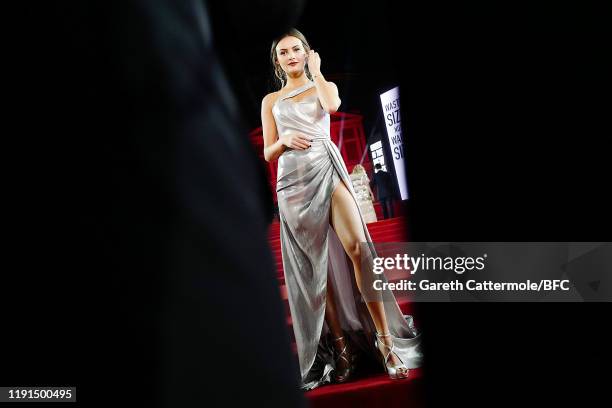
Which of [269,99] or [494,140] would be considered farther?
[494,140]

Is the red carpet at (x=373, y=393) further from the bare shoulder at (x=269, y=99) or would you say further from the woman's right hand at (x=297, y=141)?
the bare shoulder at (x=269, y=99)

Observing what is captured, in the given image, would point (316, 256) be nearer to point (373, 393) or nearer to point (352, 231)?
point (352, 231)

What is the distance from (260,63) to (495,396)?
1492 millimetres

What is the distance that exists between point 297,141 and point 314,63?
0.28m

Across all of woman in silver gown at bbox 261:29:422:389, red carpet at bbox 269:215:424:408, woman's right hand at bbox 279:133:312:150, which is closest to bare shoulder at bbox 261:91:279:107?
woman in silver gown at bbox 261:29:422:389

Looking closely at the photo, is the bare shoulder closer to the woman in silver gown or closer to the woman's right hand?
the woman in silver gown

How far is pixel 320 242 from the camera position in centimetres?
192

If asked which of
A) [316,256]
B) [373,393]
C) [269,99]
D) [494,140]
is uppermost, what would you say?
[269,99]

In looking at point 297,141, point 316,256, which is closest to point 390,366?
point 316,256

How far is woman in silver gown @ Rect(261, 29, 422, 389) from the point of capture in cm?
189

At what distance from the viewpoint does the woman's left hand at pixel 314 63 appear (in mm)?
1910

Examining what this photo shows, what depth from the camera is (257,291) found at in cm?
28

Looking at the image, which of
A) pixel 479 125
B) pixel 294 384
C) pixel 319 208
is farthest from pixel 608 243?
pixel 294 384

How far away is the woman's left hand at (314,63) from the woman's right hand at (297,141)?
0.23 meters
